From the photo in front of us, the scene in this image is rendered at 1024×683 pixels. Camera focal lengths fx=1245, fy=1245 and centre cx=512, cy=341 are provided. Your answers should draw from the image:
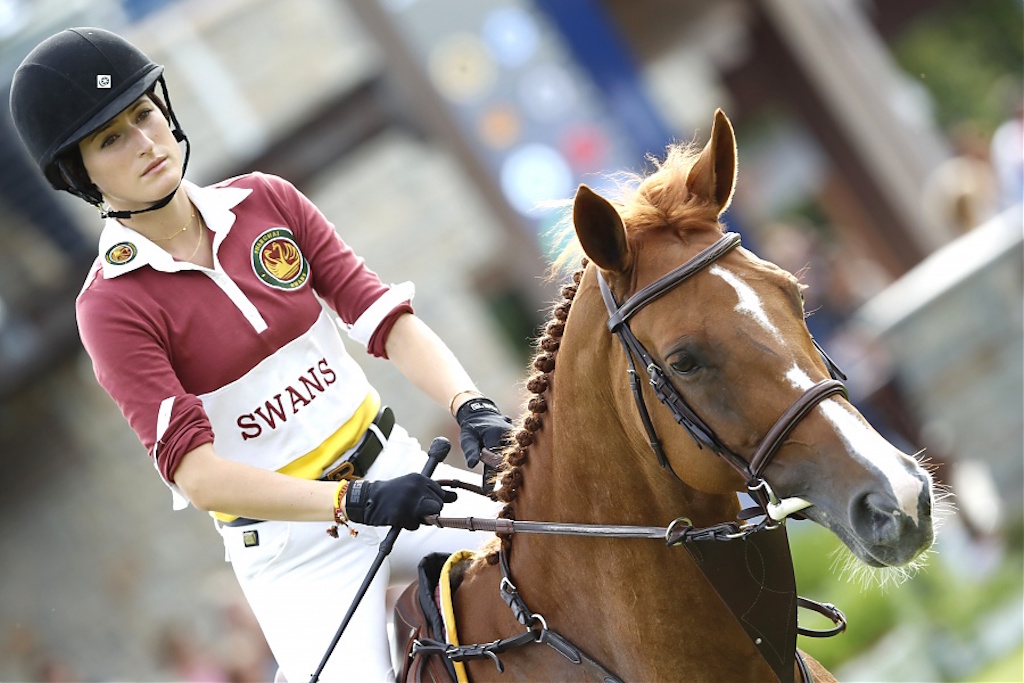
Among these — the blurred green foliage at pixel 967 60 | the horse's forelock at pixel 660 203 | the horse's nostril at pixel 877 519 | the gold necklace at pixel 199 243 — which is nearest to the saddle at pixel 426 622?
the horse's forelock at pixel 660 203

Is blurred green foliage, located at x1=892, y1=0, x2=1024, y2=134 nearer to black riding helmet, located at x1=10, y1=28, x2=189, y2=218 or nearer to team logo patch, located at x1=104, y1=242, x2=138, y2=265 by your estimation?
black riding helmet, located at x1=10, y1=28, x2=189, y2=218

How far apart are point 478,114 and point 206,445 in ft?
27.0

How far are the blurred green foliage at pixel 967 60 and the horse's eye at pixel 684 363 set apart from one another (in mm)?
29041

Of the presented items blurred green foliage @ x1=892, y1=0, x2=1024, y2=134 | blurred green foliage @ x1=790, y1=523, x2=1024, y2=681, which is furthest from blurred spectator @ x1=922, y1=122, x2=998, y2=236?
blurred green foliage @ x1=892, y1=0, x2=1024, y2=134

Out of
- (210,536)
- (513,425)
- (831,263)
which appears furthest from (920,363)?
(210,536)

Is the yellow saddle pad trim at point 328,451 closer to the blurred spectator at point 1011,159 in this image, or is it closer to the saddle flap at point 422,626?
the saddle flap at point 422,626

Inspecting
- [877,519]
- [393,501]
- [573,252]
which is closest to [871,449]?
[877,519]

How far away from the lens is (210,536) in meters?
15.3

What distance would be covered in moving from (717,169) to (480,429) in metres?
1.03

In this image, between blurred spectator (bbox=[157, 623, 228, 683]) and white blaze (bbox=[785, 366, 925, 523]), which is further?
blurred spectator (bbox=[157, 623, 228, 683])

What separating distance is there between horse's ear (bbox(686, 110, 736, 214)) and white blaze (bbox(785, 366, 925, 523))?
1.93 feet

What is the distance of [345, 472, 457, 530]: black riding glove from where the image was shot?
3305mm

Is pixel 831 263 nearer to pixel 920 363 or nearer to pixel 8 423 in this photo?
Result: pixel 920 363

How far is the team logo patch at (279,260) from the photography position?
12.1ft
